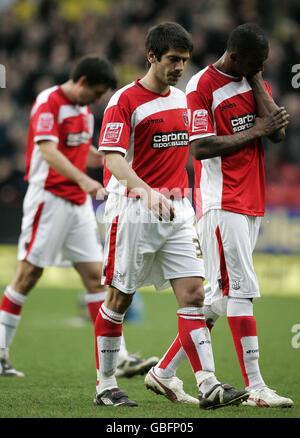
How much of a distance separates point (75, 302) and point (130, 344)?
3438 mm

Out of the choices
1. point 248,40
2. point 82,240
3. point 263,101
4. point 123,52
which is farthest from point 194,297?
point 123,52

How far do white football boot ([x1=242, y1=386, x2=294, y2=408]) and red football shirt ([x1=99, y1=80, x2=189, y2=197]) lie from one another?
121cm

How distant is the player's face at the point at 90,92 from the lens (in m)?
6.05

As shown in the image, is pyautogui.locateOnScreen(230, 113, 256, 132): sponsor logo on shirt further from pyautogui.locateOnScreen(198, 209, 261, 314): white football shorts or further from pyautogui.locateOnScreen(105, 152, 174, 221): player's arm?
pyautogui.locateOnScreen(105, 152, 174, 221): player's arm

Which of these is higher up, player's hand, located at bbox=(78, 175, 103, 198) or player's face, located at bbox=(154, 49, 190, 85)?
player's face, located at bbox=(154, 49, 190, 85)

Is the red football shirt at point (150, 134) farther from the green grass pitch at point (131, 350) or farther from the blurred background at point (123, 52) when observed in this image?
the blurred background at point (123, 52)

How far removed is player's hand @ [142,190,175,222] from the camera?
161 inches

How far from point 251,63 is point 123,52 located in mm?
11004

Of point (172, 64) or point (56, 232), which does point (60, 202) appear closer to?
point (56, 232)

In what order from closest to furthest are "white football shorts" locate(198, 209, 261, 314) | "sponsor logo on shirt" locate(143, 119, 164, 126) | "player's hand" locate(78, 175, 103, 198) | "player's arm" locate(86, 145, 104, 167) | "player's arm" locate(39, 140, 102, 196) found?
1. "sponsor logo on shirt" locate(143, 119, 164, 126)
2. "white football shorts" locate(198, 209, 261, 314)
3. "player's hand" locate(78, 175, 103, 198)
4. "player's arm" locate(39, 140, 102, 196)
5. "player's arm" locate(86, 145, 104, 167)

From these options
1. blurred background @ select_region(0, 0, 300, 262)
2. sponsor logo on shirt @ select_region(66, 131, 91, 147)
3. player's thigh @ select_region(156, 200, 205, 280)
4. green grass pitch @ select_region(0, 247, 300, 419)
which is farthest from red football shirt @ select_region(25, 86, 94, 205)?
blurred background @ select_region(0, 0, 300, 262)

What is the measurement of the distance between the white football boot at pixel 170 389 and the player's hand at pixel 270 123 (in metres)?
1.59

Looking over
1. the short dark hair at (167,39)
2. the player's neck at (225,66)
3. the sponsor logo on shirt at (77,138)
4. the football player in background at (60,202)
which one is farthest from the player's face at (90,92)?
the short dark hair at (167,39)
